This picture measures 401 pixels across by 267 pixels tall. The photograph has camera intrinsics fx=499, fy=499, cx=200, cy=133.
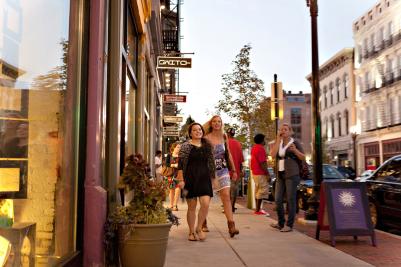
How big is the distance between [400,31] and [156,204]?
42828mm

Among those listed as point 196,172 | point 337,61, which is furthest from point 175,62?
point 337,61

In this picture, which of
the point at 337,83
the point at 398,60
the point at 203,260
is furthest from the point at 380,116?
the point at 203,260

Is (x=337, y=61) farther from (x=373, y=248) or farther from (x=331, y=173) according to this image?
(x=373, y=248)

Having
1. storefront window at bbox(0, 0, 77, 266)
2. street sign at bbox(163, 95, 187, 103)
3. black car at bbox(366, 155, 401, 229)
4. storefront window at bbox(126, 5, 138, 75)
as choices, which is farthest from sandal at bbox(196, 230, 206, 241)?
street sign at bbox(163, 95, 187, 103)

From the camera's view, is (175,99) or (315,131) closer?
(315,131)

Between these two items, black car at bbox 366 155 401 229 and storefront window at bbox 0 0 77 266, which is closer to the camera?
storefront window at bbox 0 0 77 266

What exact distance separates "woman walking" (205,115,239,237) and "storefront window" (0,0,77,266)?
3554mm

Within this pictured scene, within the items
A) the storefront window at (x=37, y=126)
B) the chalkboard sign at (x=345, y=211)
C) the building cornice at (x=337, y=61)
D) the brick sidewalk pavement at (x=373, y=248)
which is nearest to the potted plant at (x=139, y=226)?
the storefront window at (x=37, y=126)

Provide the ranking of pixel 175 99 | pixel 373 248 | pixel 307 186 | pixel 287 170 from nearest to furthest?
pixel 373 248
pixel 287 170
pixel 307 186
pixel 175 99

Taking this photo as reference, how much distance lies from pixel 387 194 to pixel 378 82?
4105 centimetres

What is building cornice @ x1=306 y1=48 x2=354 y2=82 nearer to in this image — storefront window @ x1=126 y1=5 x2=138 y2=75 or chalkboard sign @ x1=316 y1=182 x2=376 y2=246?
storefront window @ x1=126 y1=5 x2=138 y2=75

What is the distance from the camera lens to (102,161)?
5410 millimetres

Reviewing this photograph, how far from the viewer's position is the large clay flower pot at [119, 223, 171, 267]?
205 inches

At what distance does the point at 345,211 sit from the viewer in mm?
7504
